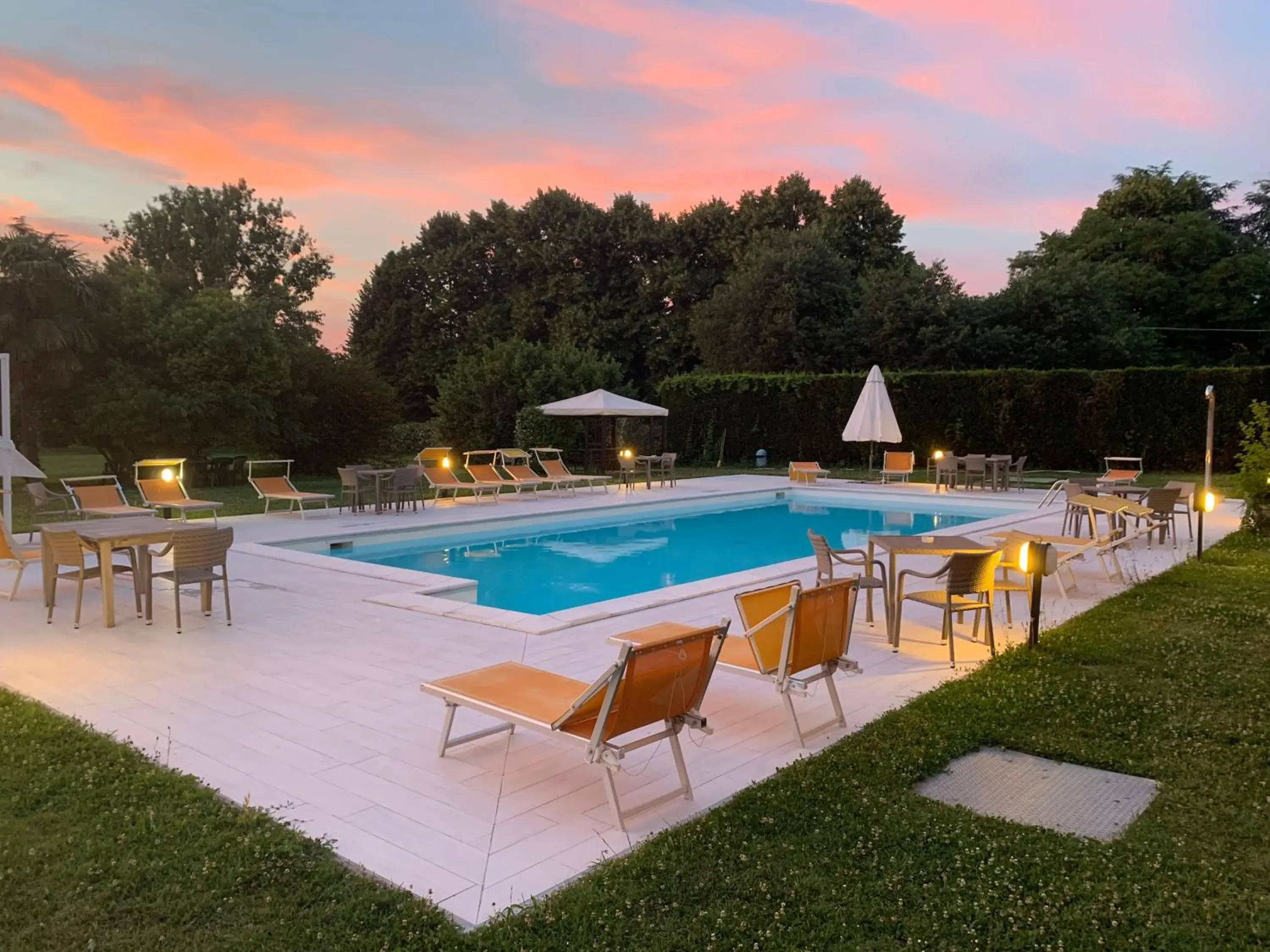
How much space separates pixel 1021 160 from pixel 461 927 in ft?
69.9

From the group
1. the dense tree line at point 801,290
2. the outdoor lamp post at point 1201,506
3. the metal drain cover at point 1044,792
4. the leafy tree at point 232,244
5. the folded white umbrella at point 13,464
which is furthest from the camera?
the leafy tree at point 232,244

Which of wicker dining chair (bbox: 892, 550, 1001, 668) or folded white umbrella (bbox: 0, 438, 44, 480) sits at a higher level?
folded white umbrella (bbox: 0, 438, 44, 480)

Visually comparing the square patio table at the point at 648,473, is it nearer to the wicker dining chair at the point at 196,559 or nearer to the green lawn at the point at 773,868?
the wicker dining chair at the point at 196,559

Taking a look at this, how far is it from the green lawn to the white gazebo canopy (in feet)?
49.0

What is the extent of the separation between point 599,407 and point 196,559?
1299 centimetres

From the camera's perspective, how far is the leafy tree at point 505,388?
79.5 ft

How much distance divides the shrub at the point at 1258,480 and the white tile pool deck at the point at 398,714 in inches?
161

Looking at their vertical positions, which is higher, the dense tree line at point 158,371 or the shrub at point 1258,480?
the dense tree line at point 158,371

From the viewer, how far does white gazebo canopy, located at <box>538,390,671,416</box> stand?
18875mm

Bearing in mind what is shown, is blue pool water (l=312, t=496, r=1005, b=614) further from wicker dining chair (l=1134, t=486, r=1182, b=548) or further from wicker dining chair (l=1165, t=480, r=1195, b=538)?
wicker dining chair (l=1134, t=486, r=1182, b=548)

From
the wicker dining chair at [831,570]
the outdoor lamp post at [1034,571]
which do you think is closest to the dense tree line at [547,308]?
the wicker dining chair at [831,570]

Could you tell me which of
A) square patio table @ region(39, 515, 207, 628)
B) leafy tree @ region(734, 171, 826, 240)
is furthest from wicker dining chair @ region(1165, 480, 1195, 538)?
leafy tree @ region(734, 171, 826, 240)

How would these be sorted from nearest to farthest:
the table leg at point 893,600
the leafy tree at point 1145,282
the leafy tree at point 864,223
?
1. the table leg at point 893,600
2. the leafy tree at point 1145,282
3. the leafy tree at point 864,223

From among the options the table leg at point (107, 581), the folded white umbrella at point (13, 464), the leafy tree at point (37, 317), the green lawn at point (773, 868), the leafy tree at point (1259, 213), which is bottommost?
the green lawn at point (773, 868)
